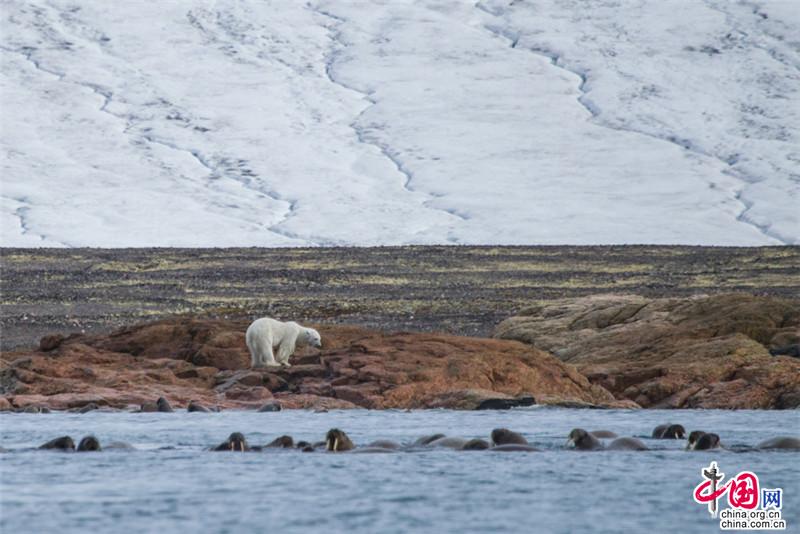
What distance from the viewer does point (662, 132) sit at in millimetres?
80625

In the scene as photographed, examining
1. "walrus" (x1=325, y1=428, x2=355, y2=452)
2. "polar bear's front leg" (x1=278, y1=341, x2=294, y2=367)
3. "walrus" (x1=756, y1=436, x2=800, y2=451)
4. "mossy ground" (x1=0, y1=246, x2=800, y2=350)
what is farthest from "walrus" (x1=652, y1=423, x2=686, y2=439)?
"mossy ground" (x1=0, y1=246, x2=800, y2=350)

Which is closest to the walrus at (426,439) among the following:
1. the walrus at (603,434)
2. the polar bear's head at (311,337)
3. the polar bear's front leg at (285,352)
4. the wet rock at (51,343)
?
the walrus at (603,434)

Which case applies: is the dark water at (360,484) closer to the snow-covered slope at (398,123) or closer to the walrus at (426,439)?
the walrus at (426,439)

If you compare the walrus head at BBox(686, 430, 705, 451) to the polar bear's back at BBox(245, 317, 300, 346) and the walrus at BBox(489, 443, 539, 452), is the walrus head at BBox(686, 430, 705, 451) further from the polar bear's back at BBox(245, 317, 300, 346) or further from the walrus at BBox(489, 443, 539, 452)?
the polar bear's back at BBox(245, 317, 300, 346)

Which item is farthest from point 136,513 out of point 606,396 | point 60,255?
point 60,255

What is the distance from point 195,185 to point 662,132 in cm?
2420

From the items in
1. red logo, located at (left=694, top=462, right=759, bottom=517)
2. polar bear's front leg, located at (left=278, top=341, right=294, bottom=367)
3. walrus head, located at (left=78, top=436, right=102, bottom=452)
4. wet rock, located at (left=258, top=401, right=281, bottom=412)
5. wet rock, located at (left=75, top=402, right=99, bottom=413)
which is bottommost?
polar bear's front leg, located at (left=278, top=341, right=294, bottom=367)

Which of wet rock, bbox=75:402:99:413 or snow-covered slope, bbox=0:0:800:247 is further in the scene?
snow-covered slope, bbox=0:0:800:247

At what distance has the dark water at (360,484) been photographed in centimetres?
1267

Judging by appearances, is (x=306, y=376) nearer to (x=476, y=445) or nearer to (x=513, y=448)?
(x=476, y=445)

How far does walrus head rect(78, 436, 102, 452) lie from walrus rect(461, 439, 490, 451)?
13.5 feet

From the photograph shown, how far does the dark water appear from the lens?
12672 millimetres
